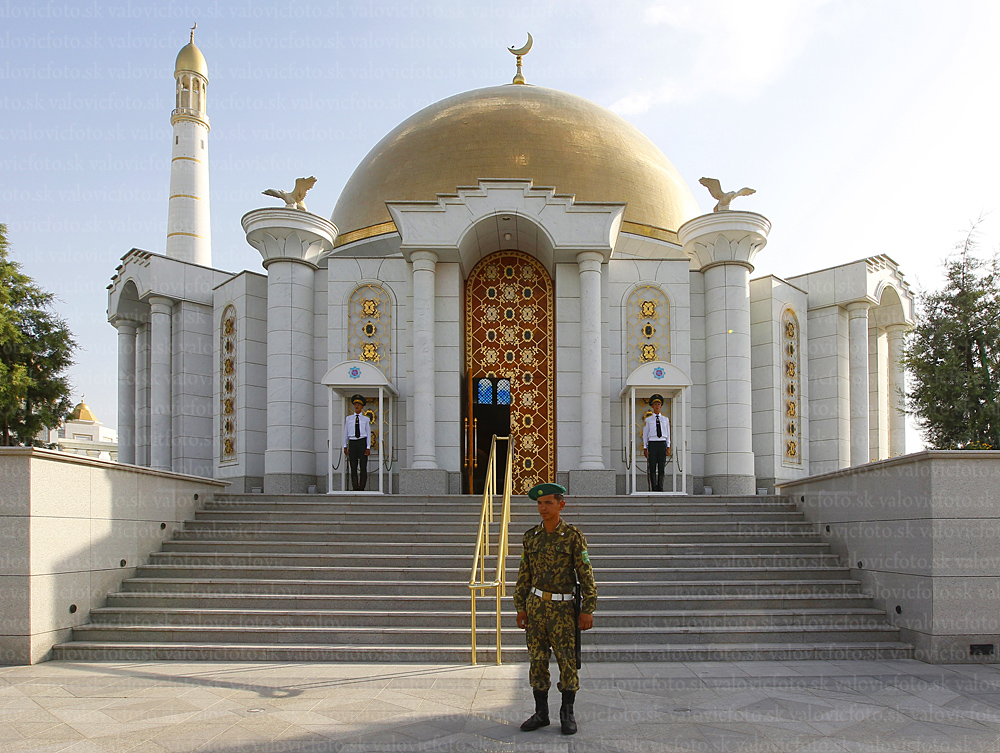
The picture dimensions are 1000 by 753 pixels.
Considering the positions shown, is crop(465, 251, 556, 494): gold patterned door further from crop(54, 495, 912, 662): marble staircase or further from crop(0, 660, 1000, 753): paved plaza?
crop(0, 660, 1000, 753): paved plaza

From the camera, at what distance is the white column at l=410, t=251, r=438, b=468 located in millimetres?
14406

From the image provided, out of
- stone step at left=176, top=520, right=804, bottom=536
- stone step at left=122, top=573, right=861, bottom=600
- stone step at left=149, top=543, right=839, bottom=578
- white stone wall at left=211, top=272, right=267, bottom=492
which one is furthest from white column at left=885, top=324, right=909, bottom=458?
white stone wall at left=211, top=272, right=267, bottom=492

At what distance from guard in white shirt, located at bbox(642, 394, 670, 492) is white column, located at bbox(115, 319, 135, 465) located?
12058 mm

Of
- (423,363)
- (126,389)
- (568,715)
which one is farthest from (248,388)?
(568,715)

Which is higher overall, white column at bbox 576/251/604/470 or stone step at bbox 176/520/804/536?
white column at bbox 576/251/604/470

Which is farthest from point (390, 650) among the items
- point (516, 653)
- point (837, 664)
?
point (837, 664)

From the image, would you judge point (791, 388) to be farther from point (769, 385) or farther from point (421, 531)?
point (421, 531)

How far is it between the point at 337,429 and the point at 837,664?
9.65 meters

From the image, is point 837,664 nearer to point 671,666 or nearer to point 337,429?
point 671,666

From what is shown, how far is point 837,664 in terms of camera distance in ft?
25.8

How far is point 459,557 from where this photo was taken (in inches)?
398

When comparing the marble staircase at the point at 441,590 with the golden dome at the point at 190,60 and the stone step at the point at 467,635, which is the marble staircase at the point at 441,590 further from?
the golden dome at the point at 190,60

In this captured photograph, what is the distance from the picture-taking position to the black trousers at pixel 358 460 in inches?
547

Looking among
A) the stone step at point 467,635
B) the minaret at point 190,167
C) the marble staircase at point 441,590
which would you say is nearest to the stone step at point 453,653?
the marble staircase at point 441,590
